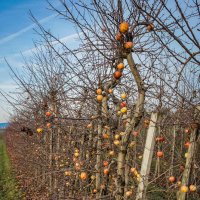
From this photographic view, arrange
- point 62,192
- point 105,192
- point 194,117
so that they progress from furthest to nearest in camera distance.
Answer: point 62,192 → point 105,192 → point 194,117

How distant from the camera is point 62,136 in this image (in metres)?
6.71

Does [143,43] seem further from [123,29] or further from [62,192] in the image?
[62,192]

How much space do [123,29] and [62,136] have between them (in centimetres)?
430

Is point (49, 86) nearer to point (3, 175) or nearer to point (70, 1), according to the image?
point (70, 1)

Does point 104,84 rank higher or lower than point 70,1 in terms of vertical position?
lower

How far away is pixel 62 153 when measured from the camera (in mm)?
6434

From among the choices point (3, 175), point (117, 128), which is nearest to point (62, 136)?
point (117, 128)

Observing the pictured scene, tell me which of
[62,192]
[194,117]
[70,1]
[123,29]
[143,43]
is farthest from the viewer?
[62,192]

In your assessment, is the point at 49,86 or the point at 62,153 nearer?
the point at 62,153

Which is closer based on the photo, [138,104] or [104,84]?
[138,104]

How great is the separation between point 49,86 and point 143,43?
3.63 metres

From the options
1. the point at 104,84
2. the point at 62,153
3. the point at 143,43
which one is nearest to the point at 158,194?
the point at 62,153

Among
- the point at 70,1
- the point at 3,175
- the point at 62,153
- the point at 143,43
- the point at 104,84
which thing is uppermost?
the point at 70,1

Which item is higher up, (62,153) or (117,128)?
(117,128)
